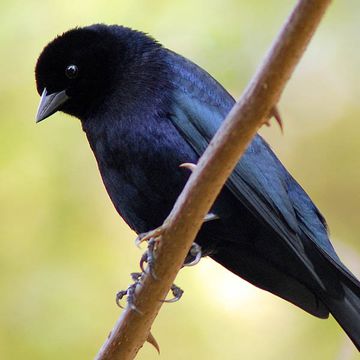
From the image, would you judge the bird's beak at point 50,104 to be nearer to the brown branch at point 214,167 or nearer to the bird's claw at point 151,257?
the bird's claw at point 151,257

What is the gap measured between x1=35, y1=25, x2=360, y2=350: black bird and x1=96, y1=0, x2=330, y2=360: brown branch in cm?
88

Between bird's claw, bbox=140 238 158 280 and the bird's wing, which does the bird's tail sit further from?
bird's claw, bbox=140 238 158 280

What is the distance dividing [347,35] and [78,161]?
1649 millimetres

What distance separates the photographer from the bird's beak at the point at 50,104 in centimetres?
431

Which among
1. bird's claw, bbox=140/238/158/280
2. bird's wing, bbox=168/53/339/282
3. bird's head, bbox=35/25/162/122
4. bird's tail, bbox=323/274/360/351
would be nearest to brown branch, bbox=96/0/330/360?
bird's claw, bbox=140/238/158/280

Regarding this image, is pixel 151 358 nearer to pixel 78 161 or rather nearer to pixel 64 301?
pixel 64 301

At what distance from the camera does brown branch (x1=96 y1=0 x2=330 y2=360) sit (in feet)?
7.15

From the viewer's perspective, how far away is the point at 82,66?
14.3 feet

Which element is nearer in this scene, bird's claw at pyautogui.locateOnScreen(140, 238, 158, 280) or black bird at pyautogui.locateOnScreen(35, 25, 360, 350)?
bird's claw at pyautogui.locateOnScreen(140, 238, 158, 280)

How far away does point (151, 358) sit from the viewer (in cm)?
512

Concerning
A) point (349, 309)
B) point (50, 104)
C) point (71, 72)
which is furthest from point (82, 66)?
point (349, 309)

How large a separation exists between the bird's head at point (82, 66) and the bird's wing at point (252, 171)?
0.27 metres

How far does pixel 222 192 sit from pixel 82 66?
1.11m

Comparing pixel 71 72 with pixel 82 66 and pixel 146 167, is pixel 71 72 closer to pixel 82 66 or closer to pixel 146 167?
pixel 82 66
